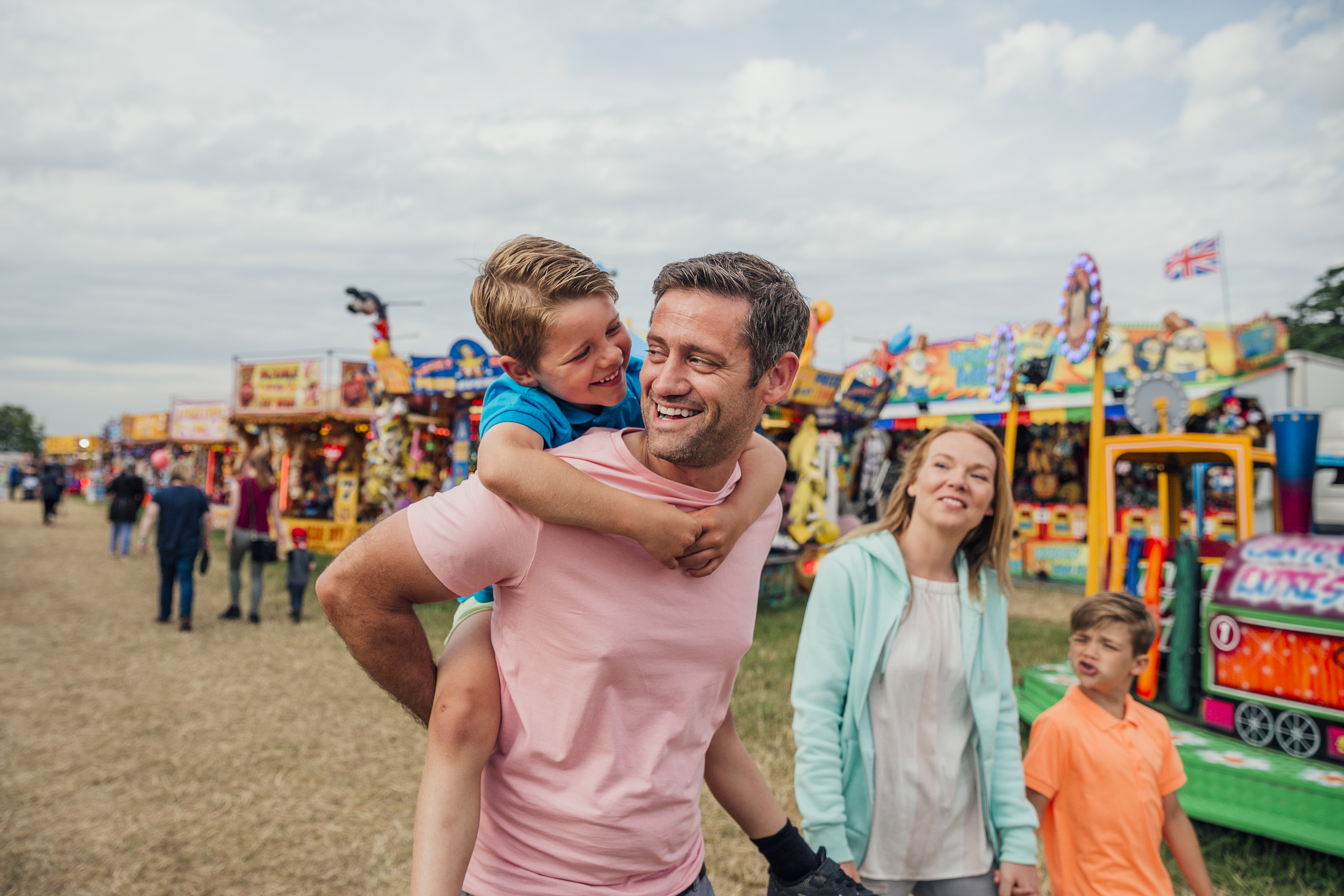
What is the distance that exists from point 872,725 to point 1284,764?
3103 millimetres

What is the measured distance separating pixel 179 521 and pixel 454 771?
Result: 808 cm

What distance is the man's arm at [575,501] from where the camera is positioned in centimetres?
110

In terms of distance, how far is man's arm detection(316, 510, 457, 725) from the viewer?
3.51ft

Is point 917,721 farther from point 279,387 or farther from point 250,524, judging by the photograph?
point 279,387

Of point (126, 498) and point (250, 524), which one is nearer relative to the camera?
point (250, 524)

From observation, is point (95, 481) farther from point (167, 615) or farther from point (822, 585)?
point (822, 585)

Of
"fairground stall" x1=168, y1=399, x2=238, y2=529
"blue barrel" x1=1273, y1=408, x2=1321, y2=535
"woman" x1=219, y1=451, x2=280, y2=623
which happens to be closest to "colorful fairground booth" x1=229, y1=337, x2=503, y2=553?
"woman" x1=219, y1=451, x2=280, y2=623

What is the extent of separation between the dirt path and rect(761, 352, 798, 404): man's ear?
317 cm

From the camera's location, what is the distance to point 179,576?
795 cm

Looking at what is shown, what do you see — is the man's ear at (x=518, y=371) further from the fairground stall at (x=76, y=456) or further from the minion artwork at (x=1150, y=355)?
the fairground stall at (x=76, y=456)

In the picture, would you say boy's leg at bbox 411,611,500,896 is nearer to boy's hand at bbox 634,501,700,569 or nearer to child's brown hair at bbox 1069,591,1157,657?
boy's hand at bbox 634,501,700,569

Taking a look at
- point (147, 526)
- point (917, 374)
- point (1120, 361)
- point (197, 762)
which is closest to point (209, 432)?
point (147, 526)

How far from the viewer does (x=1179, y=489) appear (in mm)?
5965

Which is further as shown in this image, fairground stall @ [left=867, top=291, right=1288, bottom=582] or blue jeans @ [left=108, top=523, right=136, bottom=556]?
blue jeans @ [left=108, top=523, right=136, bottom=556]
